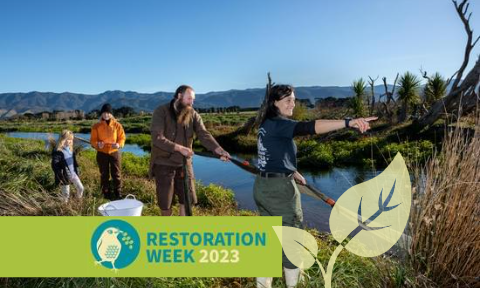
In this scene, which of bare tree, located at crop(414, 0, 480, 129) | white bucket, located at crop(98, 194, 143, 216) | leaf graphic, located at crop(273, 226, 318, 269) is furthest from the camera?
bare tree, located at crop(414, 0, 480, 129)

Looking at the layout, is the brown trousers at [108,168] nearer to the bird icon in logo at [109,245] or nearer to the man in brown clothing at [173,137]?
the man in brown clothing at [173,137]

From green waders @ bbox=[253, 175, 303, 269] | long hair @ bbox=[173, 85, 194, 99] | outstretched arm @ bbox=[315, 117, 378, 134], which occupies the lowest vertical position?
green waders @ bbox=[253, 175, 303, 269]

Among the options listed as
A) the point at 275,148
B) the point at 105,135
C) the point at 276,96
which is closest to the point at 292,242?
the point at 275,148

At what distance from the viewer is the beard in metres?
4.53

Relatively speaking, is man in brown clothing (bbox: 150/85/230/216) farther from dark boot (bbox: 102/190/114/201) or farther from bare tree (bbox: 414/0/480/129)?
bare tree (bbox: 414/0/480/129)

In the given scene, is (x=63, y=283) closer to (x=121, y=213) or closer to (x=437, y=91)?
(x=121, y=213)

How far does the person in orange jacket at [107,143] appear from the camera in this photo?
22.9ft

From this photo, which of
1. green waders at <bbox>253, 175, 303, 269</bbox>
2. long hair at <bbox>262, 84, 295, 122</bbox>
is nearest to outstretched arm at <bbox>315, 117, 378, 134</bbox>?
long hair at <bbox>262, 84, 295, 122</bbox>

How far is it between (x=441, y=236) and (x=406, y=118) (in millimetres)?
18056

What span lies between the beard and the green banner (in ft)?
6.15

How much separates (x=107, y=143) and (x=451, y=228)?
619 centimetres

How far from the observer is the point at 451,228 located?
8.59ft

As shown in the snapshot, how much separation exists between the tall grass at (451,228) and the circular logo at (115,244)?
2309 mm

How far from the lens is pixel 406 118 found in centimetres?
1894
